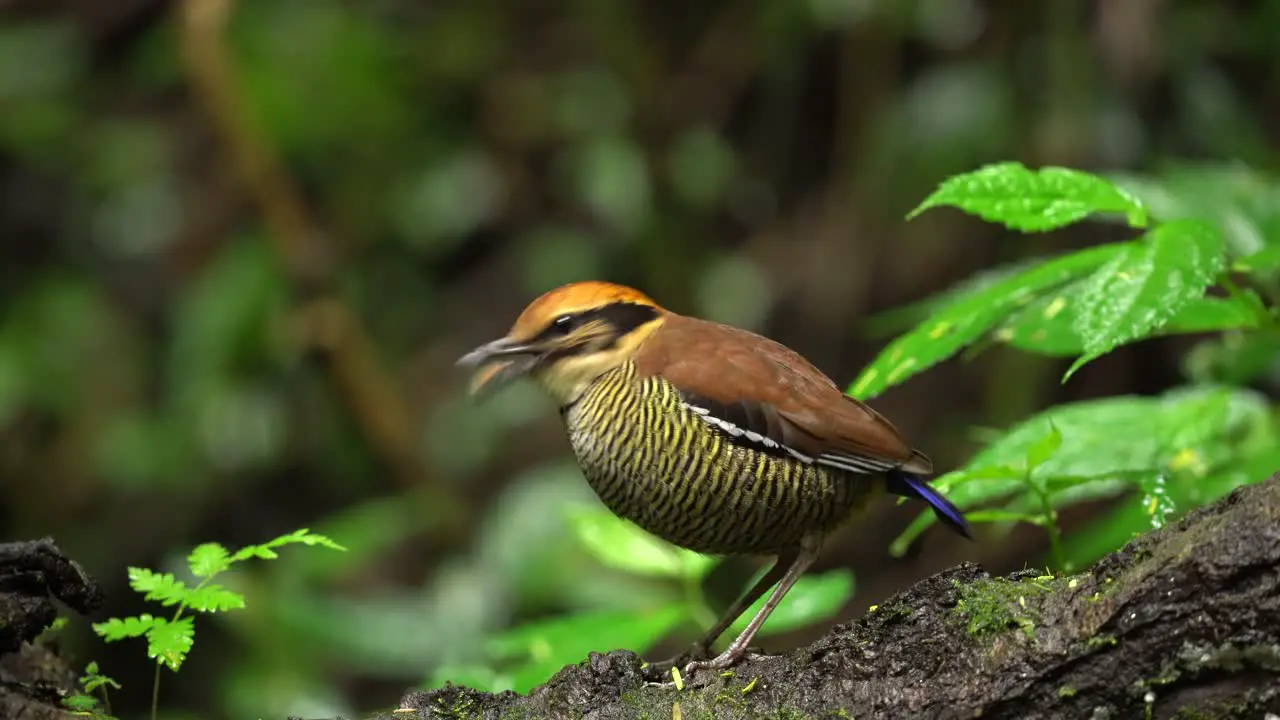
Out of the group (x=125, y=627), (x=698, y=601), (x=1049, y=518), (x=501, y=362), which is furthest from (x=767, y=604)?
(x=125, y=627)

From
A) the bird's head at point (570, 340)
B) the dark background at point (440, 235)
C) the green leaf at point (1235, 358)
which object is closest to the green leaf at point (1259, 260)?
the green leaf at point (1235, 358)

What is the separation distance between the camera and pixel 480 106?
8.02 m

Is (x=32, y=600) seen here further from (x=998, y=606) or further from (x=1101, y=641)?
(x=1101, y=641)

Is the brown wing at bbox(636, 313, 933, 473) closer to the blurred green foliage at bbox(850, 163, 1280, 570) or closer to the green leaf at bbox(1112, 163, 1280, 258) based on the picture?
the blurred green foliage at bbox(850, 163, 1280, 570)

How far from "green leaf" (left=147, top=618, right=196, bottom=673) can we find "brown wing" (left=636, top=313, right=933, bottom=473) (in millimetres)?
1046

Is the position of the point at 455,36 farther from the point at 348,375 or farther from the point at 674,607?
the point at 674,607

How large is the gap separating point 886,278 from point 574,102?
2070 mm

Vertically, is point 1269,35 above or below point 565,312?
above

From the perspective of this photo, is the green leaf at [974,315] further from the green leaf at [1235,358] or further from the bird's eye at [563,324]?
the bird's eye at [563,324]

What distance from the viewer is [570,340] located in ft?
8.95

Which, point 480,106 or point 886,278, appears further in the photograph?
point 480,106

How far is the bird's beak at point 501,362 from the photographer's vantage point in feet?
8.91

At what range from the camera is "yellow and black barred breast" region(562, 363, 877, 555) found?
2492 mm

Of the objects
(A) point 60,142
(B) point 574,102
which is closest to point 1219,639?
(B) point 574,102
